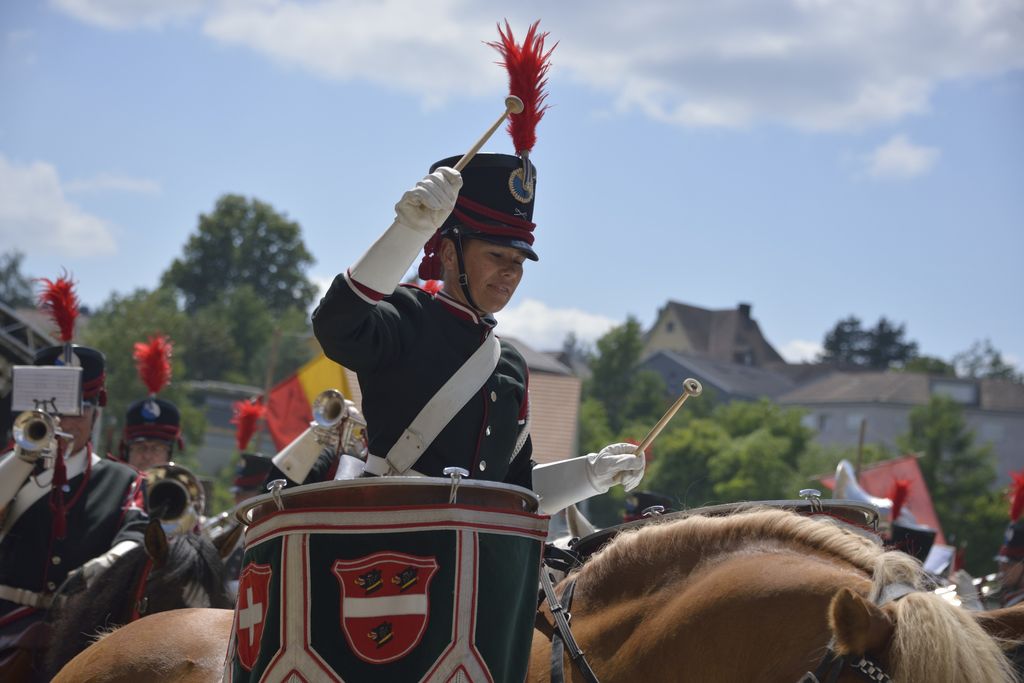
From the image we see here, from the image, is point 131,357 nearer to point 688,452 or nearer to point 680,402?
point 688,452

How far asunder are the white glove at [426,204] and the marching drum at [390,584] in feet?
2.14

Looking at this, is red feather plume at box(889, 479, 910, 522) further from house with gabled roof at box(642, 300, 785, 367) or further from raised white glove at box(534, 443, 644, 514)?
house with gabled roof at box(642, 300, 785, 367)

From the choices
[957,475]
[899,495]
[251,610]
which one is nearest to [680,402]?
[251,610]

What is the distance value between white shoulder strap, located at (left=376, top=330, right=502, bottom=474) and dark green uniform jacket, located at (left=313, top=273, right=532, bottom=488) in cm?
3

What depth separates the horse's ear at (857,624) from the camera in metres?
2.64

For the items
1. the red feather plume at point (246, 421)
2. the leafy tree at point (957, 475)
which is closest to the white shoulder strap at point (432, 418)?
the red feather plume at point (246, 421)

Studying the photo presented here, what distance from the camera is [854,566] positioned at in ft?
9.95

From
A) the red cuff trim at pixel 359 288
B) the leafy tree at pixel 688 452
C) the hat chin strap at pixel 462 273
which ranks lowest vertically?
the leafy tree at pixel 688 452

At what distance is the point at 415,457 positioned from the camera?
128 inches

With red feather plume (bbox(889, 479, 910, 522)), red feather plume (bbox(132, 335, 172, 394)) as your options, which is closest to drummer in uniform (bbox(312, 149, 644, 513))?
red feather plume (bbox(132, 335, 172, 394))

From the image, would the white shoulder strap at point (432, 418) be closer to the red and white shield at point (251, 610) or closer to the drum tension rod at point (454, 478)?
the drum tension rod at point (454, 478)

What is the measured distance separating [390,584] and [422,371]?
68cm

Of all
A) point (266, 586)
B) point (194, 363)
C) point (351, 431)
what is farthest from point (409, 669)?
point (194, 363)

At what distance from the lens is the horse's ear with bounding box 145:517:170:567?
16.6 feet
